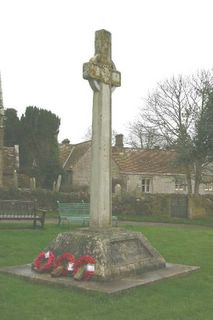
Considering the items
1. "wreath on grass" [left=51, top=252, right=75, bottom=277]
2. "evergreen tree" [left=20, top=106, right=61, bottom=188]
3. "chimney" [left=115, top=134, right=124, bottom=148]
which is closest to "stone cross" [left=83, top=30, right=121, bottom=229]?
"wreath on grass" [left=51, top=252, right=75, bottom=277]

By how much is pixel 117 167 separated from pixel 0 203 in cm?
2345

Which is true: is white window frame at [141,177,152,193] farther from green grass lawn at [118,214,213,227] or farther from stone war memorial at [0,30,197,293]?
stone war memorial at [0,30,197,293]

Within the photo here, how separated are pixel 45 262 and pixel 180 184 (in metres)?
35.9

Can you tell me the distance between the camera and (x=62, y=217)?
19625 millimetres

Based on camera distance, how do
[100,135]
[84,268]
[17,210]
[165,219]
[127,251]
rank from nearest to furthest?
[84,268] → [127,251] → [100,135] → [17,210] → [165,219]

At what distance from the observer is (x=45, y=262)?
888cm

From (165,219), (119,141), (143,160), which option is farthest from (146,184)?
(165,219)

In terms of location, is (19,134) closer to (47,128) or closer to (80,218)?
(47,128)

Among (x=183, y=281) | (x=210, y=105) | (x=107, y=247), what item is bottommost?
(x=183, y=281)

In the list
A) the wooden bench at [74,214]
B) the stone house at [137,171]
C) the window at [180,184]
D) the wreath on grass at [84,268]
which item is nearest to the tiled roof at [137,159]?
the stone house at [137,171]

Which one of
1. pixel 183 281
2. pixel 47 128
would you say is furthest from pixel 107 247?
pixel 47 128

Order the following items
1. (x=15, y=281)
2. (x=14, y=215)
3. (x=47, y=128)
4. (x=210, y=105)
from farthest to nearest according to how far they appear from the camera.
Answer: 1. (x=47, y=128)
2. (x=210, y=105)
3. (x=14, y=215)
4. (x=15, y=281)

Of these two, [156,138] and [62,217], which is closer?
[62,217]

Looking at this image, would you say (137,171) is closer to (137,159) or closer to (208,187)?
(137,159)
